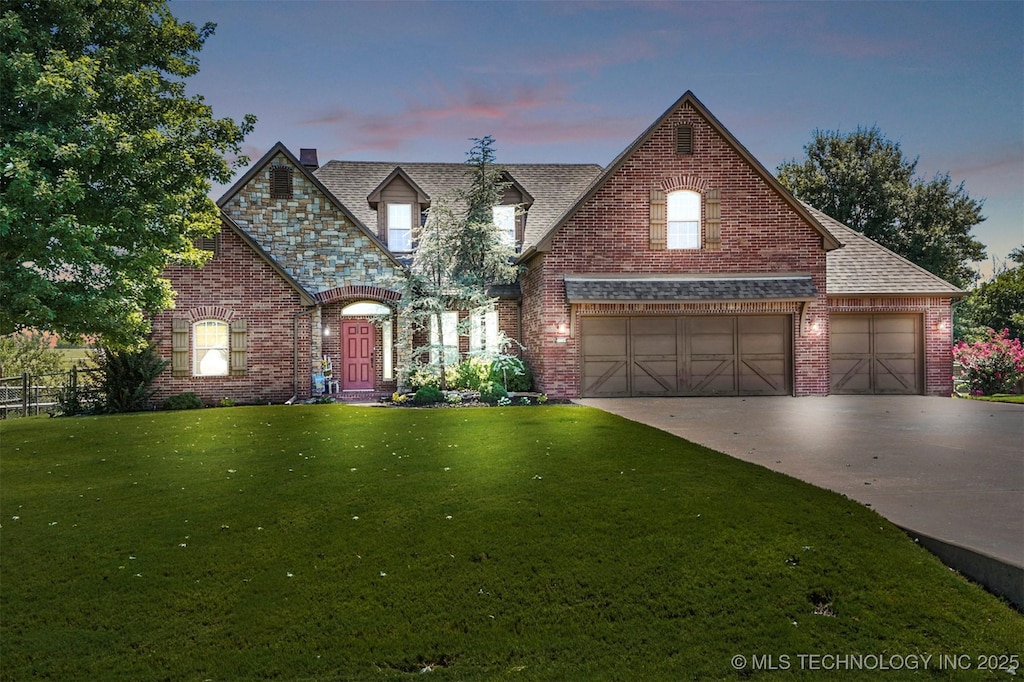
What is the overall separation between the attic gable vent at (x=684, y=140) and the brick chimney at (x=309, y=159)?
A: 13.5 m

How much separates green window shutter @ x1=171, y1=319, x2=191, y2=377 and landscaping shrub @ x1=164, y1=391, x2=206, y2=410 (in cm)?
84

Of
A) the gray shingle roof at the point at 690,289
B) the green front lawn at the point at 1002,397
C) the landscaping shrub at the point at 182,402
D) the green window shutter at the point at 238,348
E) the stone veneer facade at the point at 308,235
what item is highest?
the stone veneer facade at the point at 308,235

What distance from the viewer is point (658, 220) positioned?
1992 cm

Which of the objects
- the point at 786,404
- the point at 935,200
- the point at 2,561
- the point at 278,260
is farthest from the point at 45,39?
the point at 935,200

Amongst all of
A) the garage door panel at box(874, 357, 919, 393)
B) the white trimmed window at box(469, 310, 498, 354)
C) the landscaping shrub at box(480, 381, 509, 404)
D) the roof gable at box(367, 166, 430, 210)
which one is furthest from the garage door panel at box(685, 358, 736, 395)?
the roof gable at box(367, 166, 430, 210)

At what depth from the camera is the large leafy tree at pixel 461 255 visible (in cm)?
1970

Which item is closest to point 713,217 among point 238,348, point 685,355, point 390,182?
point 685,355

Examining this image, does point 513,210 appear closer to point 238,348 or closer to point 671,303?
point 671,303

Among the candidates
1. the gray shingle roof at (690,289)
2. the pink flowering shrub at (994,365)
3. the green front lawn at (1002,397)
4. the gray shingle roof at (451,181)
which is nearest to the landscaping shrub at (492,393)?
the gray shingle roof at (690,289)

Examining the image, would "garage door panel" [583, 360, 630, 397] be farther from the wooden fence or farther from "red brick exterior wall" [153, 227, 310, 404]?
the wooden fence

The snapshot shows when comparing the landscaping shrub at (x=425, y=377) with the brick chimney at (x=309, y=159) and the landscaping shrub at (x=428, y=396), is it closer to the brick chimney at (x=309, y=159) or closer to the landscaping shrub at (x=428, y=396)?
the landscaping shrub at (x=428, y=396)

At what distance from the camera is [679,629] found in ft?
16.5

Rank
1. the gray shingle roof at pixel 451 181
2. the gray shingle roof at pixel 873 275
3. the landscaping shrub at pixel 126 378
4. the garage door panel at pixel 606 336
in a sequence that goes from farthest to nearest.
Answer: the gray shingle roof at pixel 451 181
the gray shingle roof at pixel 873 275
the garage door panel at pixel 606 336
the landscaping shrub at pixel 126 378

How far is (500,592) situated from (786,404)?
14289 millimetres
